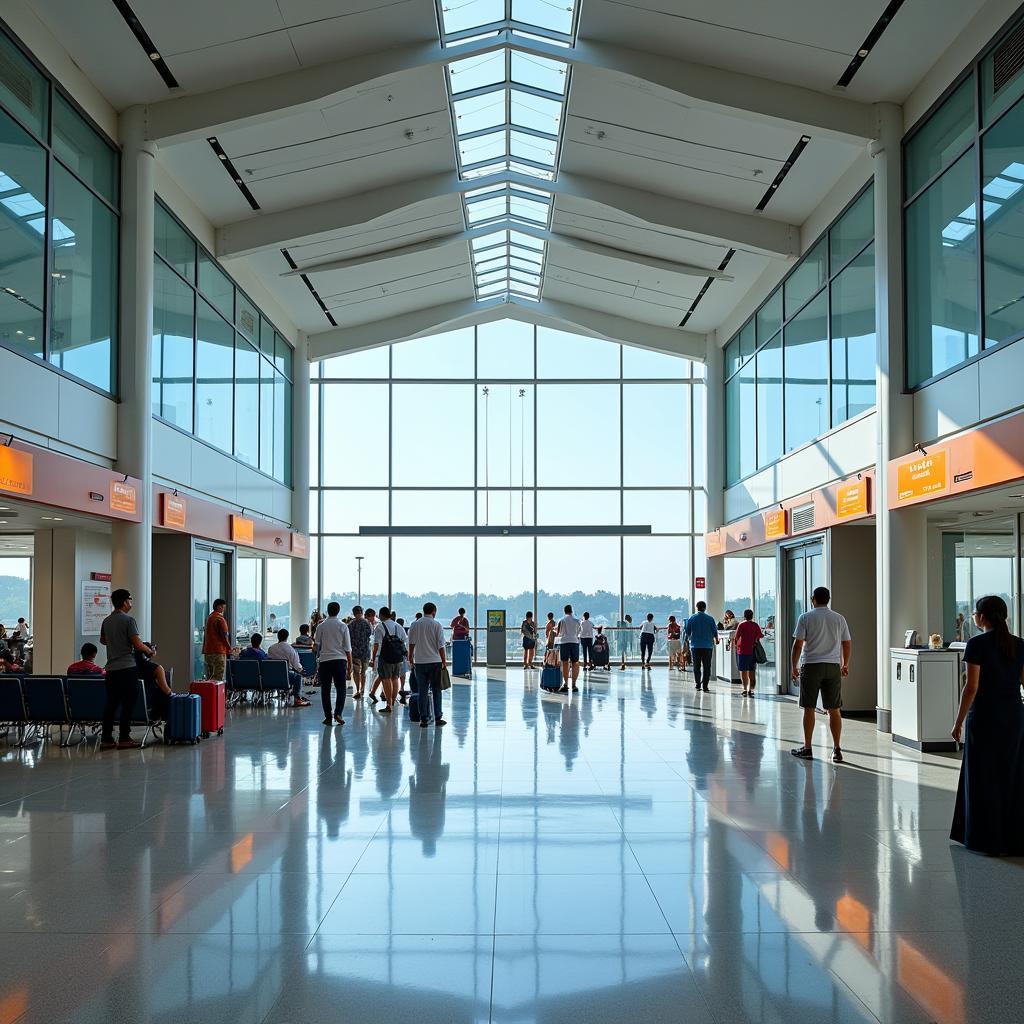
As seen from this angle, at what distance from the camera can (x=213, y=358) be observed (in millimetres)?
18734

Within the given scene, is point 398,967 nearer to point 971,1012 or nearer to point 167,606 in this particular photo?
point 971,1012

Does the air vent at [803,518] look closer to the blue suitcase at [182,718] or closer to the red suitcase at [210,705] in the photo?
the red suitcase at [210,705]

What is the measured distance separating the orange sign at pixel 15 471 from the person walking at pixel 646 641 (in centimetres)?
1837

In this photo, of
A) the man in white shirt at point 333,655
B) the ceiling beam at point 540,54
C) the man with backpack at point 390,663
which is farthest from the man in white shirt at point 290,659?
the ceiling beam at point 540,54

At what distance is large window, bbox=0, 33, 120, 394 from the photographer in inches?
440

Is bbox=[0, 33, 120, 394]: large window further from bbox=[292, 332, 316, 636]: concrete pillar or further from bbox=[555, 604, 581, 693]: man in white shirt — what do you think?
bbox=[292, 332, 316, 636]: concrete pillar

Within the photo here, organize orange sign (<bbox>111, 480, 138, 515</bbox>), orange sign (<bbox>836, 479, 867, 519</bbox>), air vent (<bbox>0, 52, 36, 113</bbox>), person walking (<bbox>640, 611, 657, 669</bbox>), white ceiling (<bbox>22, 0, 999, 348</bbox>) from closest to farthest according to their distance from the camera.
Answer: air vent (<bbox>0, 52, 36, 113</bbox>) → white ceiling (<bbox>22, 0, 999, 348</bbox>) → orange sign (<bbox>111, 480, 138, 515</bbox>) → orange sign (<bbox>836, 479, 867, 519</bbox>) → person walking (<bbox>640, 611, 657, 669</bbox>)

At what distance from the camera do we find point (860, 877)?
594cm

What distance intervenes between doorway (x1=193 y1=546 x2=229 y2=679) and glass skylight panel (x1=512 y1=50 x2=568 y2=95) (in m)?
9.24

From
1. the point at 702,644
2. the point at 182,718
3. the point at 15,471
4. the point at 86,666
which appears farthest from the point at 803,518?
the point at 15,471

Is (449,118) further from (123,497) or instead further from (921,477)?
(921,477)

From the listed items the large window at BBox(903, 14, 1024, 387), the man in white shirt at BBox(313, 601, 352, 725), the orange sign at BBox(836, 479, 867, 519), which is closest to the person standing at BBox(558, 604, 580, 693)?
the orange sign at BBox(836, 479, 867, 519)

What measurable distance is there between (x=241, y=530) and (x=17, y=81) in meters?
9.91

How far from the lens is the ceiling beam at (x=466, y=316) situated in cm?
2647
